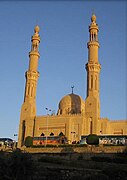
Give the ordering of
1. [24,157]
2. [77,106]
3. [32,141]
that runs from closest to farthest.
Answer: [24,157], [32,141], [77,106]

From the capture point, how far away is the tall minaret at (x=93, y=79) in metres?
51.5

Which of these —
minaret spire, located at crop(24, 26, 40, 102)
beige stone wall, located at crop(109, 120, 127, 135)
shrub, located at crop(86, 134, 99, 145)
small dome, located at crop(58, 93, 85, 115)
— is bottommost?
shrub, located at crop(86, 134, 99, 145)

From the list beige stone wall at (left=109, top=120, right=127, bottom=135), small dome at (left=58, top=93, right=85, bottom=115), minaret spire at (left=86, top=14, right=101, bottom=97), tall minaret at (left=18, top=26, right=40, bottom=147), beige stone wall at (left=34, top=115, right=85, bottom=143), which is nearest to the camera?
beige stone wall at (left=34, top=115, right=85, bottom=143)

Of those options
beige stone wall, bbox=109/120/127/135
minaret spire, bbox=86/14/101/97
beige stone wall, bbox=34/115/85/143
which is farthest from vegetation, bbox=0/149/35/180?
beige stone wall, bbox=109/120/127/135

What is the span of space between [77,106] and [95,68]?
916cm

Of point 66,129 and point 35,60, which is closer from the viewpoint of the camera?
point 66,129

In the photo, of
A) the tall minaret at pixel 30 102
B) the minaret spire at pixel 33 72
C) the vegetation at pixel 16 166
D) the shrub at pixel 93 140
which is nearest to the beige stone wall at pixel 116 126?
the shrub at pixel 93 140

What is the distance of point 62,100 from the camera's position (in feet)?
200

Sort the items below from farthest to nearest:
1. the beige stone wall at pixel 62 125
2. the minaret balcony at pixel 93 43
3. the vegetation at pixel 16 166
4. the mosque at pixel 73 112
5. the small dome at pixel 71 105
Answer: the small dome at pixel 71 105 < the minaret balcony at pixel 93 43 < the mosque at pixel 73 112 < the beige stone wall at pixel 62 125 < the vegetation at pixel 16 166

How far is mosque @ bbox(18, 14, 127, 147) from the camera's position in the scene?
51406 millimetres

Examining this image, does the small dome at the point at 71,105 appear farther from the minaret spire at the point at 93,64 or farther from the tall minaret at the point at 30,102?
the minaret spire at the point at 93,64

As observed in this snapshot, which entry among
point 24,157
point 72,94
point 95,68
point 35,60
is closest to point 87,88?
point 95,68

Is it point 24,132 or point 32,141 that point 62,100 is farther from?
point 32,141

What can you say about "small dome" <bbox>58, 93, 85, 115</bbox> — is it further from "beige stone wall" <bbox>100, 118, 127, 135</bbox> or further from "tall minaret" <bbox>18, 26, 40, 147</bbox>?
"beige stone wall" <bbox>100, 118, 127, 135</bbox>
